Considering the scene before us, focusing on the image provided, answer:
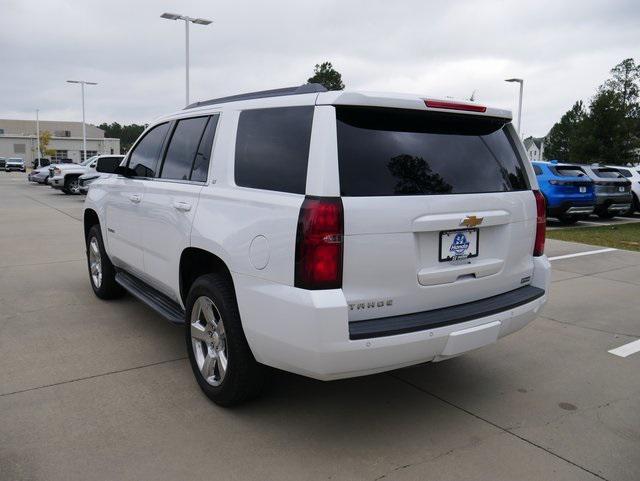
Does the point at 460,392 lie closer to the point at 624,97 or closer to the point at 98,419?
the point at 98,419

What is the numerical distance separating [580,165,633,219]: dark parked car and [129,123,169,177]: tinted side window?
42.6 feet

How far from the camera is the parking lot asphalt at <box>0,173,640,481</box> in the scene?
2.83 meters

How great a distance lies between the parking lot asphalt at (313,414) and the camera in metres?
2.83

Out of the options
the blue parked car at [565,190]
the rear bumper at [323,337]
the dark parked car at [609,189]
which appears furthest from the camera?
the dark parked car at [609,189]

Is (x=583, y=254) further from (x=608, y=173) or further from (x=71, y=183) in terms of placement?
(x=71, y=183)

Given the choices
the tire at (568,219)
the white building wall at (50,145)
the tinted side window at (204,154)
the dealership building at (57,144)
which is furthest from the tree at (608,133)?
the white building wall at (50,145)

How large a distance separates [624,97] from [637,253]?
54.1 m

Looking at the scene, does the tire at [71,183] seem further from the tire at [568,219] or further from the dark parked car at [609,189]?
the dark parked car at [609,189]

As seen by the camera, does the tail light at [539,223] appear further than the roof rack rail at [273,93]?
Yes

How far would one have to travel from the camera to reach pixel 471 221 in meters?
3.11

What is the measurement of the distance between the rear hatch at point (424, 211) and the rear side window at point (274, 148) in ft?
0.72

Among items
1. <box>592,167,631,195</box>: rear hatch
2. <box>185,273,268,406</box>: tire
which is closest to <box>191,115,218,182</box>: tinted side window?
<box>185,273,268,406</box>: tire

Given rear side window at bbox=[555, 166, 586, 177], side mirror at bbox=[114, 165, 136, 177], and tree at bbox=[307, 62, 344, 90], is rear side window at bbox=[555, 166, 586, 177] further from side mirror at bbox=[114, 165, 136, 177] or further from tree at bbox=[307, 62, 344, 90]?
tree at bbox=[307, 62, 344, 90]

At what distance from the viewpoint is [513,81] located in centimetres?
3441
